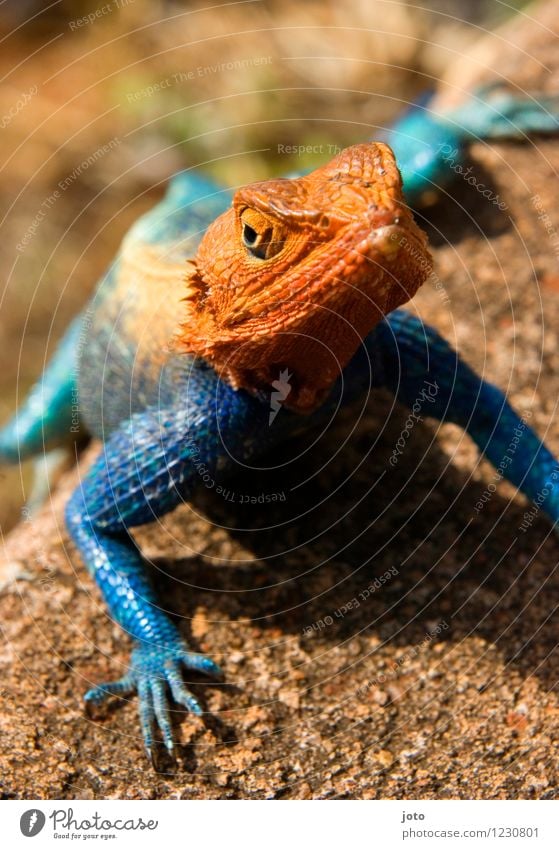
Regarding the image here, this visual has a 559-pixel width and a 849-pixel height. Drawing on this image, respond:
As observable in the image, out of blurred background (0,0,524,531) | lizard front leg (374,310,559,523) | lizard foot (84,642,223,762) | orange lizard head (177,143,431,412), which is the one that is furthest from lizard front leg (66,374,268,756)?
blurred background (0,0,524,531)

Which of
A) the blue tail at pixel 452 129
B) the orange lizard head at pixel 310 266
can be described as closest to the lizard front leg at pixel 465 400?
the orange lizard head at pixel 310 266

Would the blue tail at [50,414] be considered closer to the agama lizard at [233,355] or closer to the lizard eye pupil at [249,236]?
the agama lizard at [233,355]

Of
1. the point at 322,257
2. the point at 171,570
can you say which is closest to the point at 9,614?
the point at 171,570

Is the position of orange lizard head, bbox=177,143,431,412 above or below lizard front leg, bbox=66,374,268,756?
above

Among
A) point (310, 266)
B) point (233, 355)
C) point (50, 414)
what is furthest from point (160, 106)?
point (310, 266)

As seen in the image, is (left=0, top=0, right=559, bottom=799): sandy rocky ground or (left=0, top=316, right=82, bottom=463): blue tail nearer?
(left=0, top=0, right=559, bottom=799): sandy rocky ground

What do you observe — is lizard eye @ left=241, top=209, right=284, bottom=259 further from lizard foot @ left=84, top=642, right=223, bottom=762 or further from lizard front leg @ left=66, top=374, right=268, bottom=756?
lizard foot @ left=84, top=642, right=223, bottom=762

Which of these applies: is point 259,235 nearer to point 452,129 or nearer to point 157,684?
point 157,684

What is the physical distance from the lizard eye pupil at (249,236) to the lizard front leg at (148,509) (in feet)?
2.91

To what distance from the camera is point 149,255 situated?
4.66 metres

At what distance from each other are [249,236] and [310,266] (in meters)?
0.30

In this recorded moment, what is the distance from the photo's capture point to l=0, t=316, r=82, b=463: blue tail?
554 cm

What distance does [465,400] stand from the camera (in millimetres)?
4164

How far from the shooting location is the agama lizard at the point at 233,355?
9.23 ft
